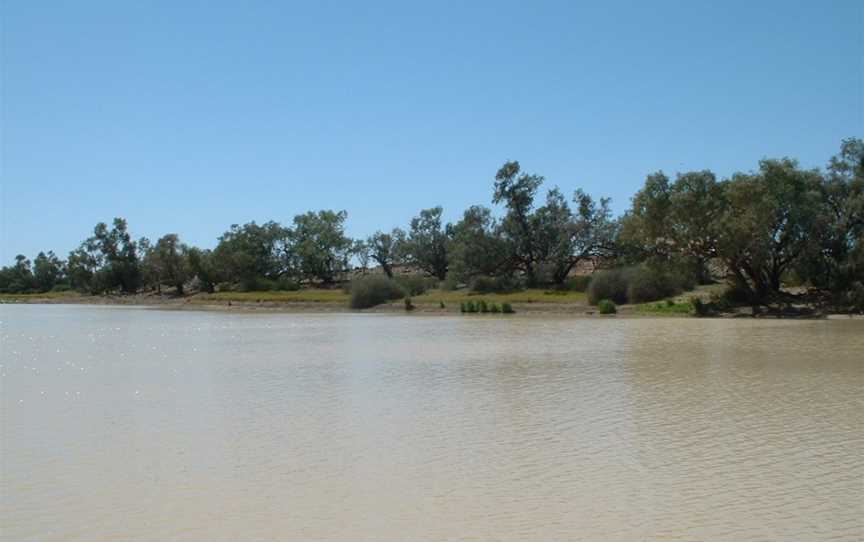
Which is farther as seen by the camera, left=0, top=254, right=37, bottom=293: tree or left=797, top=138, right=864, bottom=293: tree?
left=0, top=254, right=37, bottom=293: tree

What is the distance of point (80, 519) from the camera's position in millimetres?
8273

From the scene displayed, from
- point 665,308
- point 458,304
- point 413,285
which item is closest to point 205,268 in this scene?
point 413,285

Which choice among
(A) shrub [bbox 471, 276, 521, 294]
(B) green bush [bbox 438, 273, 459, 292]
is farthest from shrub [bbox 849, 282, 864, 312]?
(B) green bush [bbox 438, 273, 459, 292]

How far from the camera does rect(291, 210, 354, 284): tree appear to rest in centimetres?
9044

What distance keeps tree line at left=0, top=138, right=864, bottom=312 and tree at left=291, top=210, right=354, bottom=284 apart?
6.2 inches

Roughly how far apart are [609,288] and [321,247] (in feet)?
159

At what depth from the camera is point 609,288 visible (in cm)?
4922

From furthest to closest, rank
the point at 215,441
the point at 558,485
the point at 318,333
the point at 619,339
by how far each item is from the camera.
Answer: the point at 318,333 → the point at 619,339 → the point at 215,441 → the point at 558,485

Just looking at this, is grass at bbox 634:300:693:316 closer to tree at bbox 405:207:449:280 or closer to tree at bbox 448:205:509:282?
tree at bbox 448:205:509:282

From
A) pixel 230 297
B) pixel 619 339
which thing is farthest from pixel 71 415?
pixel 230 297

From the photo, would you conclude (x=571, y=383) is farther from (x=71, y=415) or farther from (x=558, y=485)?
(x=71, y=415)

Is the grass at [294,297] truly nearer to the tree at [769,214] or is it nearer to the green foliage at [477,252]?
the green foliage at [477,252]

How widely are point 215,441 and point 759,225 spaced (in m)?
33.7

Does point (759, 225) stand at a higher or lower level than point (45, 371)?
higher
